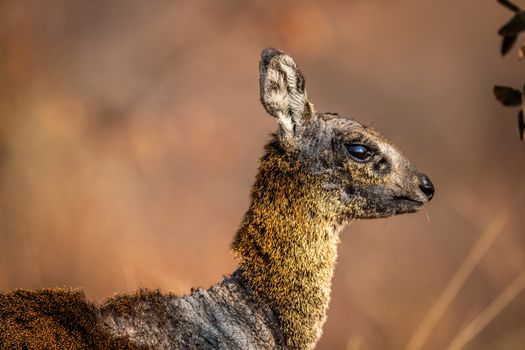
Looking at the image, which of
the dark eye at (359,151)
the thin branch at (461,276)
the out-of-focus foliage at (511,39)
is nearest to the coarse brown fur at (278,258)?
the dark eye at (359,151)

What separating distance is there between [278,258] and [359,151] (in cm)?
102

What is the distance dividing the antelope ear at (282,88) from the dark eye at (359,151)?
39 centimetres

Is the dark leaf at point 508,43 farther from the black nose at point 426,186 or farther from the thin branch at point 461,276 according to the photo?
the thin branch at point 461,276

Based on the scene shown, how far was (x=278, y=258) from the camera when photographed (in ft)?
20.1

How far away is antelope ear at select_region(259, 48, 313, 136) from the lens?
21.8 ft

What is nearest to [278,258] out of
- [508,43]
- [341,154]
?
[341,154]

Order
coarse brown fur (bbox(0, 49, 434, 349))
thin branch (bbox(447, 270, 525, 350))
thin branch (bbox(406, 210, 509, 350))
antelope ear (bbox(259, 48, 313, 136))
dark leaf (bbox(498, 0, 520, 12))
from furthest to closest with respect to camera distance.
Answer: thin branch (bbox(406, 210, 509, 350)) → thin branch (bbox(447, 270, 525, 350)) → antelope ear (bbox(259, 48, 313, 136)) → coarse brown fur (bbox(0, 49, 434, 349)) → dark leaf (bbox(498, 0, 520, 12))

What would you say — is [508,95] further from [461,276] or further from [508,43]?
[461,276]

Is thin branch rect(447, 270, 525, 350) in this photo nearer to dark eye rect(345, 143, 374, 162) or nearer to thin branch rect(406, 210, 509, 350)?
thin branch rect(406, 210, 509, 350)

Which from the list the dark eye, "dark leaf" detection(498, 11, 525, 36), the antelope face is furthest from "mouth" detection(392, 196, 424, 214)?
"dark leaf" detection(498, 11, 525, 36)

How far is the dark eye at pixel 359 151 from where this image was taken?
661 cm

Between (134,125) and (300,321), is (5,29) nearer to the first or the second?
(134,125)

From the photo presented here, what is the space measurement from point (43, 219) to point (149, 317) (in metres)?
7.79

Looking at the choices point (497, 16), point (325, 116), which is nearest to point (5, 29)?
point (497, 16)
